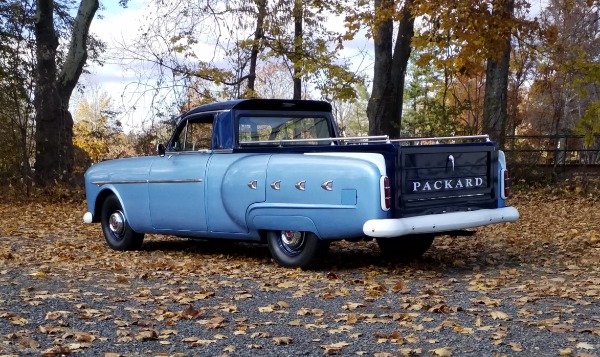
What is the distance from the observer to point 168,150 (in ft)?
33.4

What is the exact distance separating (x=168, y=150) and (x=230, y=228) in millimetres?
1751

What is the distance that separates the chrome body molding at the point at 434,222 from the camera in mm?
7531

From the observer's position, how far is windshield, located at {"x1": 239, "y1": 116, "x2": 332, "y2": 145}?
9391mm

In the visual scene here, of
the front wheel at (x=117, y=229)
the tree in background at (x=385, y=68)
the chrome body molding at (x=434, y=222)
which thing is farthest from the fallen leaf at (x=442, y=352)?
the tree in background at (x=385, y=68)

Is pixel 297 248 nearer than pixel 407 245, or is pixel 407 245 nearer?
pixel 297 248

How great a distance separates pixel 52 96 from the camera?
843 inches

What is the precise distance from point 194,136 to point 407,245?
293 cm

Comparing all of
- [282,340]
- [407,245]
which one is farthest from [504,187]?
[282,340]

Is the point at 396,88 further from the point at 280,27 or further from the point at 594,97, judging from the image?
the point at 594,97

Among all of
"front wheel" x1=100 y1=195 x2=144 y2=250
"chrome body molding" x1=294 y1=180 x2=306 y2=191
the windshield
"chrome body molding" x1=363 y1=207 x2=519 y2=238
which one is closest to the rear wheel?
"chrome body molding" x1=363 y1=207 x2=519 y2=238

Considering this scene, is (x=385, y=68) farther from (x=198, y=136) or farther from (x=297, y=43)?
(x=198, y=136)

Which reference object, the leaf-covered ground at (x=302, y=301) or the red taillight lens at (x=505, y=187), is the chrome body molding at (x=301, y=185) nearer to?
the leaf-covered ground at (x=302, y=301)

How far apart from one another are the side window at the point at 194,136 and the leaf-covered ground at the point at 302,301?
1.40 metres

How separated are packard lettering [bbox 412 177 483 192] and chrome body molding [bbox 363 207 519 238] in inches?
10.8
